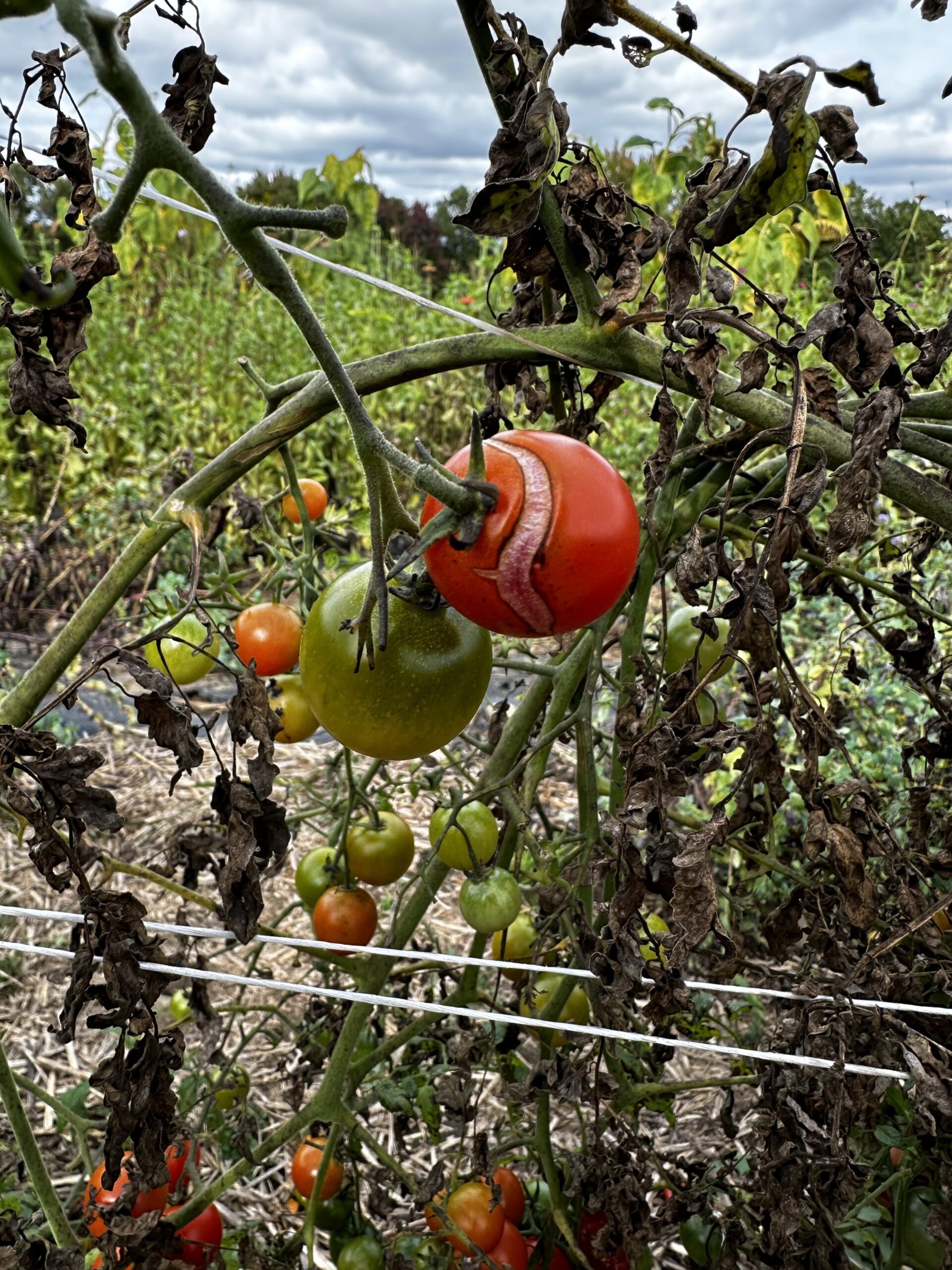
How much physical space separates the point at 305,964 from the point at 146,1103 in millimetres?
1415

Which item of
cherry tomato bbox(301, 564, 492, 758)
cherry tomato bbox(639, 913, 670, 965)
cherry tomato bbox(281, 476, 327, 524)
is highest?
cherry tomato bbox(281, 476, 327, 524)

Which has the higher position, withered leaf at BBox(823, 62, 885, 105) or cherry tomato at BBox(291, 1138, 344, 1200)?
withered leaf at BBox(823, 62, 885, 105)

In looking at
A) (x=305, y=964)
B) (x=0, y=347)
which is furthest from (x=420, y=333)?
(x=305, y=964)

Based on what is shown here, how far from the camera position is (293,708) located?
3.76 ft

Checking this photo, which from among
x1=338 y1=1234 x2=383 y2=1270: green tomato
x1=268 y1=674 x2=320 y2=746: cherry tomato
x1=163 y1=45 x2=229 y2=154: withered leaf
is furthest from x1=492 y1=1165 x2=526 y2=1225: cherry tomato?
x1=163 y1=45 x2=229 y2=154: withered leaf

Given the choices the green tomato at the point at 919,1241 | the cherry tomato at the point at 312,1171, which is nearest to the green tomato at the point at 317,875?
the cherry tomato at the point at 312,1171

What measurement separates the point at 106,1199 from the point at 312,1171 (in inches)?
9.3

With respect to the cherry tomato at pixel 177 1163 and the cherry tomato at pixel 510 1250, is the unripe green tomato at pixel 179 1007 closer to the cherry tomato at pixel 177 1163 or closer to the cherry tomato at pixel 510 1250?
the cherry tomato at pixel 177 1163

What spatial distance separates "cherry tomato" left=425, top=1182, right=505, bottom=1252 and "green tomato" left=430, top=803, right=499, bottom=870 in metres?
0.36

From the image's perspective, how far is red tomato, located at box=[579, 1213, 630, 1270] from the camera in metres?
1.09

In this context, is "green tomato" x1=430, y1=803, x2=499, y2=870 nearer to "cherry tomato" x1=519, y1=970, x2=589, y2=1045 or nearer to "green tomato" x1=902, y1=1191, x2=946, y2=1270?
"cherry tomato" x1=519, y1=970, x2=589, y2=1045

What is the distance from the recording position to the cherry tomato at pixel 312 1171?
44.6 inches

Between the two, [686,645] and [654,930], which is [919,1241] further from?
[686,645]

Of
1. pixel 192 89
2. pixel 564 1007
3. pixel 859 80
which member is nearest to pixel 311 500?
pixel 192 89
